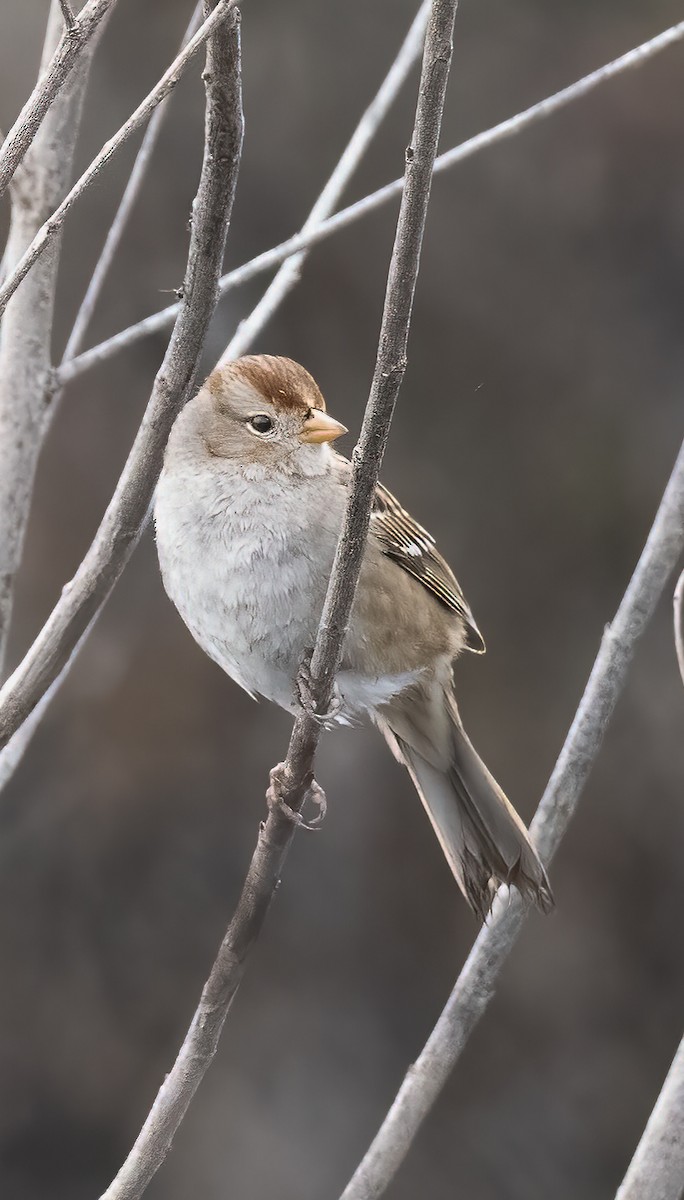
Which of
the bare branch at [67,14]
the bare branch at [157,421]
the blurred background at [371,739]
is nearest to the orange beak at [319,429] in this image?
the bare branch at [157,421]

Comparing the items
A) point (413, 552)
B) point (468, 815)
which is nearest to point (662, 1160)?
point (468, 815)

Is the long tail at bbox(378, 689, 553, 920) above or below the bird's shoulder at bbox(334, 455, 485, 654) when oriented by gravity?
below

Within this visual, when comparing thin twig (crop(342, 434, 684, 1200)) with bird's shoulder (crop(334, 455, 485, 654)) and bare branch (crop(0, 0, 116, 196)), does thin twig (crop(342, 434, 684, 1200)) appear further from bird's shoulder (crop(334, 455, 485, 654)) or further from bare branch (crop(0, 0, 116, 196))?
bare branch (crop(0, 0, 116, 196))

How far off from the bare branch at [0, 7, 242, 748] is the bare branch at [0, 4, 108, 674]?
0.89ft

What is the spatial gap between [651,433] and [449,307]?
0.93m

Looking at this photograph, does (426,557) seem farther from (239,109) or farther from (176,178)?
(176,178)

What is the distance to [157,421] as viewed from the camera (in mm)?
1586

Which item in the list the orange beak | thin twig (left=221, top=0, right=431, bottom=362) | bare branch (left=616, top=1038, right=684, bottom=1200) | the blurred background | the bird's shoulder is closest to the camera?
bare branch (left=616, top=1038, right=684, bottom=1200)

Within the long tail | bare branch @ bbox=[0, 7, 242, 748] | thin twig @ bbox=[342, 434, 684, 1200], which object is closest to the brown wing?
the long tail

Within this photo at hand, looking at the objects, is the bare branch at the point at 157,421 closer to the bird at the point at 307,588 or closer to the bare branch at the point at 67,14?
the bare branch at the point at 67,14

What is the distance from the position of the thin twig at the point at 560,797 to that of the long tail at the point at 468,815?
174 mm

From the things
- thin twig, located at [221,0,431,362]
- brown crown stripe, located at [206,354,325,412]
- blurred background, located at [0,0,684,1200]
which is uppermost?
thin twig, located at [221,0,431,362]

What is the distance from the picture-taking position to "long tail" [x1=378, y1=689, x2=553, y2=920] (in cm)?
223

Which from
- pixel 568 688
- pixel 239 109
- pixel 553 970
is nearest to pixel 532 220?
pixel 568 688
